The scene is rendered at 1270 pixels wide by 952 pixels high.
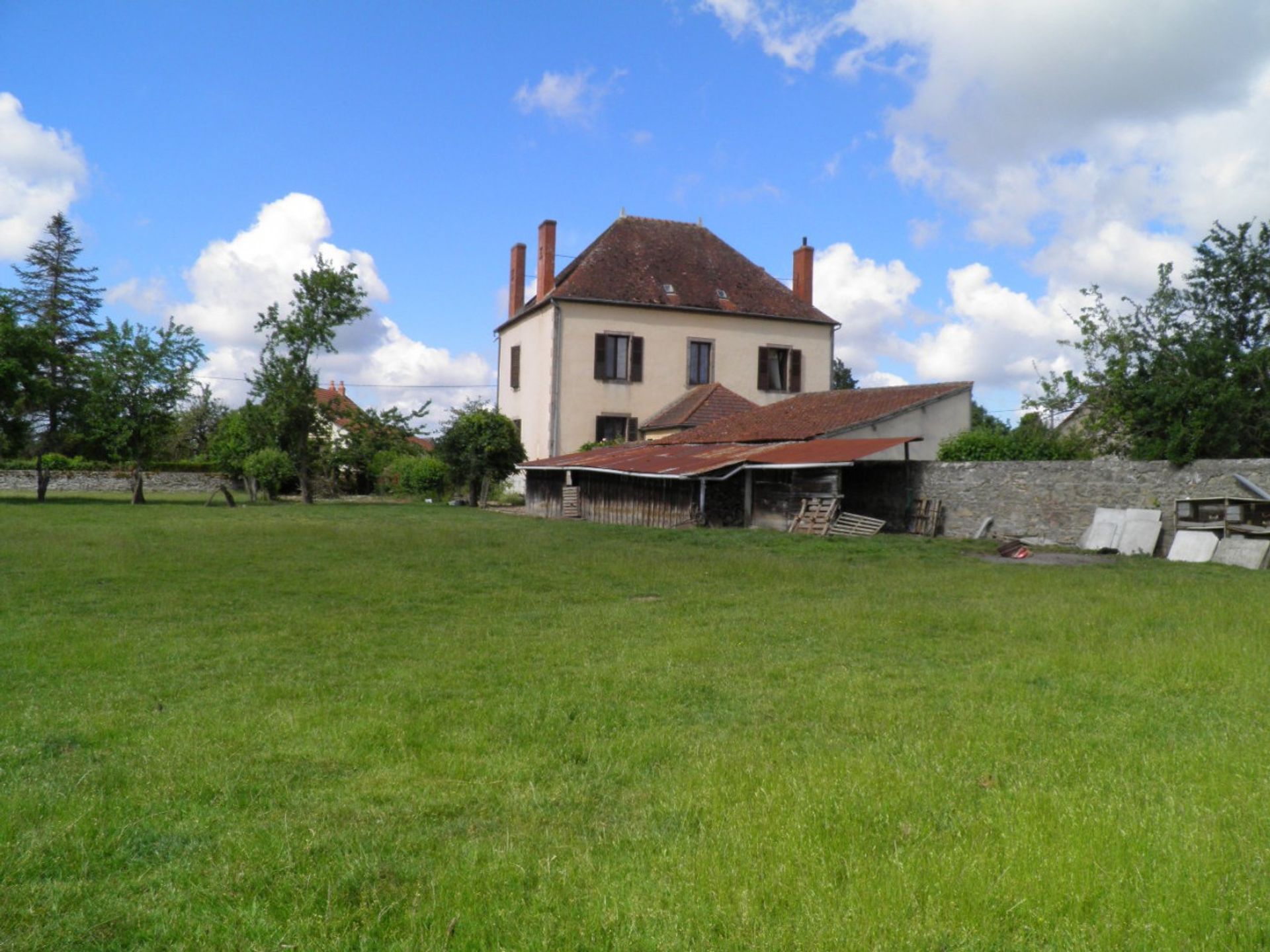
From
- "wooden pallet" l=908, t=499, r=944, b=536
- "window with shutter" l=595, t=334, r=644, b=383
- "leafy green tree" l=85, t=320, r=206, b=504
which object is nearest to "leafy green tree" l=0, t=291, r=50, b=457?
"leafy green tree" l=85, t=320, r=206, b=504

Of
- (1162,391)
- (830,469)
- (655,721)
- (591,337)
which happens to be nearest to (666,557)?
(830,469)

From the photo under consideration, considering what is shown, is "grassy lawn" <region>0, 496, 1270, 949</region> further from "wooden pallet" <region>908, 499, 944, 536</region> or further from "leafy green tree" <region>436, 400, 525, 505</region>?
"leafy green tree" <region>436, 400, 525, 505</region>

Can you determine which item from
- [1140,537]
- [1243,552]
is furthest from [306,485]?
[1243,552]

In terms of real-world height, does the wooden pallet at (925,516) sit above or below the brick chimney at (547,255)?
below

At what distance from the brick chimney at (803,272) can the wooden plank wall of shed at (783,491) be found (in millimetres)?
19674

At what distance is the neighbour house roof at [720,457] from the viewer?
2211 cm

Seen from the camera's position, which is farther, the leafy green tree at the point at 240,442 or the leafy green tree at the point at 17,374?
the leafy green tree at the point at 240,442

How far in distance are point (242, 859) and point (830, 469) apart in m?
20.0

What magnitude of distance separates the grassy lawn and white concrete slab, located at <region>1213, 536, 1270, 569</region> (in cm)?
606

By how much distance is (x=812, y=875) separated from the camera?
3.51 meters

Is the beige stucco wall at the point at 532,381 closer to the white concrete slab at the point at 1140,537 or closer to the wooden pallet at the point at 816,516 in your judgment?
the wooden pallet at the point at 816,516

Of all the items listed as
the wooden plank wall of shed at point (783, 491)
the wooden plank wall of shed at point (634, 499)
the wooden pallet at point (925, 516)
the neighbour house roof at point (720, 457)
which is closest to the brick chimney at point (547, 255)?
the neighbour house roof at point (720, 457)

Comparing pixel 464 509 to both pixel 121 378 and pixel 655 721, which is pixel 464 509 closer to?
pixel 121 378

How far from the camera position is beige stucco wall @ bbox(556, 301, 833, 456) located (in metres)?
37.7
